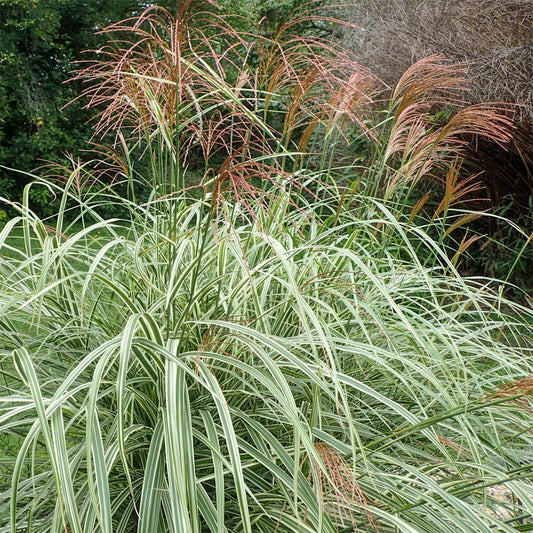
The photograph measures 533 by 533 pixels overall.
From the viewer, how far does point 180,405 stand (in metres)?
1.31

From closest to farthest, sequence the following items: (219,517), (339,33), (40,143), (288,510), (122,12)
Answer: (219,517) < (288,510) < (339,33) < (40,143) < (122,12)

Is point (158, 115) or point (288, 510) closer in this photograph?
point (288, 510)

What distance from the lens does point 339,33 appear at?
7227 millimetres

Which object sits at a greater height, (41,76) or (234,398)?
(234,398)

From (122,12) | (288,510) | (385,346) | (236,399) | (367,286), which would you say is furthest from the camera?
(122,12)

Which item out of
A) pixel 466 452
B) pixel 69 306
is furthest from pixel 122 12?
pixel 466 452

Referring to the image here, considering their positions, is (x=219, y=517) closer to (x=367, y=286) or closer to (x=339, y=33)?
(x=367, y=286)

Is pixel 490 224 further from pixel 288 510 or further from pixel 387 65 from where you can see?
pixel 288 510

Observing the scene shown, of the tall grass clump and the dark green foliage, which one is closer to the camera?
the tall grass clump

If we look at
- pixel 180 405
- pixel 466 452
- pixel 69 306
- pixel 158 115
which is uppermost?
pixel 158 115

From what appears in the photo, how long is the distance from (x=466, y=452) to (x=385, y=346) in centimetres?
40

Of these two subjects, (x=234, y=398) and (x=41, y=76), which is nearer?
(x=234, y=398)

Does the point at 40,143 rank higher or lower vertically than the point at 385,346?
lower

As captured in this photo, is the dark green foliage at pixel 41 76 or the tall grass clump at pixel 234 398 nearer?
the tall grass clump at pixel 234 398
